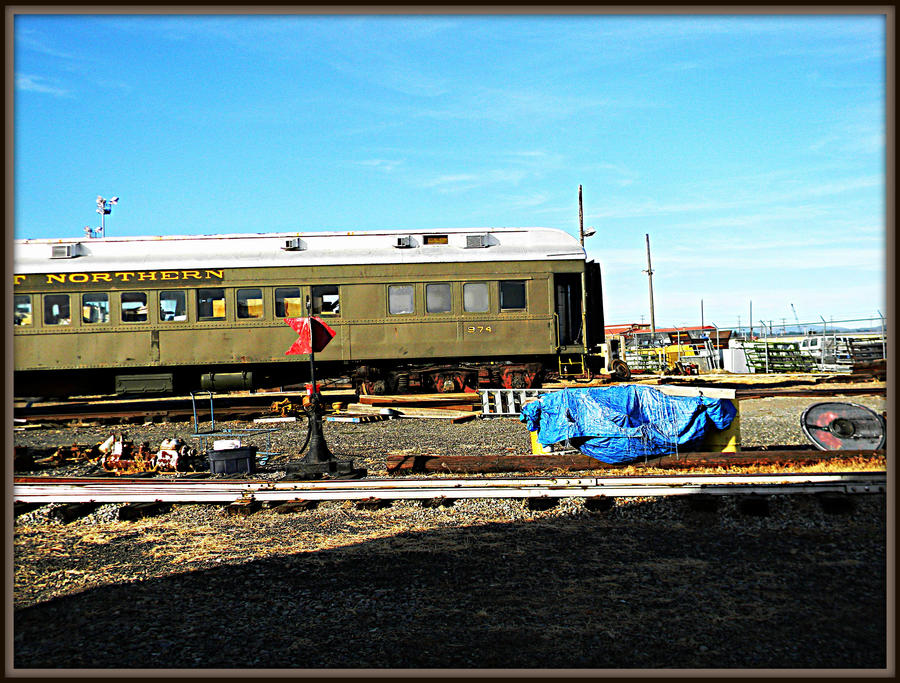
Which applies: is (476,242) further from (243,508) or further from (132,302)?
(243,508)

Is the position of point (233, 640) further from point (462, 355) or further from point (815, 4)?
point (462, 355)

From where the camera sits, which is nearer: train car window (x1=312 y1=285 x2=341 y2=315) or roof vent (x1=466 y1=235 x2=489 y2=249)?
train car window (x1=312 y1=285 x2=341 y2=315)

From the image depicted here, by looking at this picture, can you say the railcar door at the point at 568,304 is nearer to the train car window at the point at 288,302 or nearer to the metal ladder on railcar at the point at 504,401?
the metal ladder on railcar at the point at 504,401

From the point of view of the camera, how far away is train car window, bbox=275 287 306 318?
16.5m

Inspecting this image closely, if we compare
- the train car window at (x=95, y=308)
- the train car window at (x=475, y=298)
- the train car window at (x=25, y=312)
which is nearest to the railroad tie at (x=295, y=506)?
the train car window at (x=475, y=298)

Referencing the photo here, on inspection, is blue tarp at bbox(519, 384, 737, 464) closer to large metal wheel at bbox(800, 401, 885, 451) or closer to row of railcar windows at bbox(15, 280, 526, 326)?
large metal wheel at bbox(800, 401, 885, 451)

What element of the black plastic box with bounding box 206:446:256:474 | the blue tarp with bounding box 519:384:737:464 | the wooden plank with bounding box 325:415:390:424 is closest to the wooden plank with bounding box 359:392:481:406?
the wooden plank with bounding box 325:415:390:424

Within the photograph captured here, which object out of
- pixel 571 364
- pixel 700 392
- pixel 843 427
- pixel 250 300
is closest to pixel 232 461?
pixel 700 392

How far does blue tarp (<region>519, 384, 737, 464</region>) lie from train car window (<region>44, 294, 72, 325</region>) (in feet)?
43.5

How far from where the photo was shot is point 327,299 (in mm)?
16641

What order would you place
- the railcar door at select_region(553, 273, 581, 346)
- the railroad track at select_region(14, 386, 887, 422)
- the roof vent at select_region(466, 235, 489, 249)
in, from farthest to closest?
the railcar door at select_region(553, 273, 581, 346) → the roof vent at select_region(466, 235, 489, 249) → the railroad track at select_region(14, 386, 887, 422)

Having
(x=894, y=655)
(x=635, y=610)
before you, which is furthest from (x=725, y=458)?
(x=894, y=655)

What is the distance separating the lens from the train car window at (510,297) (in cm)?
1672

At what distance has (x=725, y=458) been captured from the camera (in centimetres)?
795
